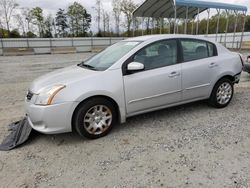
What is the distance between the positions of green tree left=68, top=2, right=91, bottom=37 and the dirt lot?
1327 inches

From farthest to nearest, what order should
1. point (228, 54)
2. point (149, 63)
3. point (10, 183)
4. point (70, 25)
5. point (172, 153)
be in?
1. point (70, 25)
2. point (228, 54)
3. point (149, 63)
4. point (172, 153)
5. point (10, 183)

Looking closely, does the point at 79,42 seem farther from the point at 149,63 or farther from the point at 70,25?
the point at 149,63

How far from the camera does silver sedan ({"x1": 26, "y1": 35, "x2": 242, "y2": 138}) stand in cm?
291

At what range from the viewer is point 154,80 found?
11.2ft

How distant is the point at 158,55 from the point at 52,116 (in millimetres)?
2053

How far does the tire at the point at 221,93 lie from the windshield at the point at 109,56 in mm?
1944

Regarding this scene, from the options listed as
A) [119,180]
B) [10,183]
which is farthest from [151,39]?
[10,183]

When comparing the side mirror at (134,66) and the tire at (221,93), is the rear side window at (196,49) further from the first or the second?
the side mirror at (134,66)

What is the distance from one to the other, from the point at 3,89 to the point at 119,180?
18.0 ft

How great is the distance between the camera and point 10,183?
7.50 ft

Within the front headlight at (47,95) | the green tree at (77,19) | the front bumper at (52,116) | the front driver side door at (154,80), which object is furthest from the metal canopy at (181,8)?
the green tree at (77,19)

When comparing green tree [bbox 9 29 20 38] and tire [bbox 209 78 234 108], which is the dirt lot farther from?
green tree [bbox 9 29 20 38]

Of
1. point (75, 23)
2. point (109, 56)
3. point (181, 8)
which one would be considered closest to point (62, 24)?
point (75, 23)

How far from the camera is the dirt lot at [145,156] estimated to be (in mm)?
2295
